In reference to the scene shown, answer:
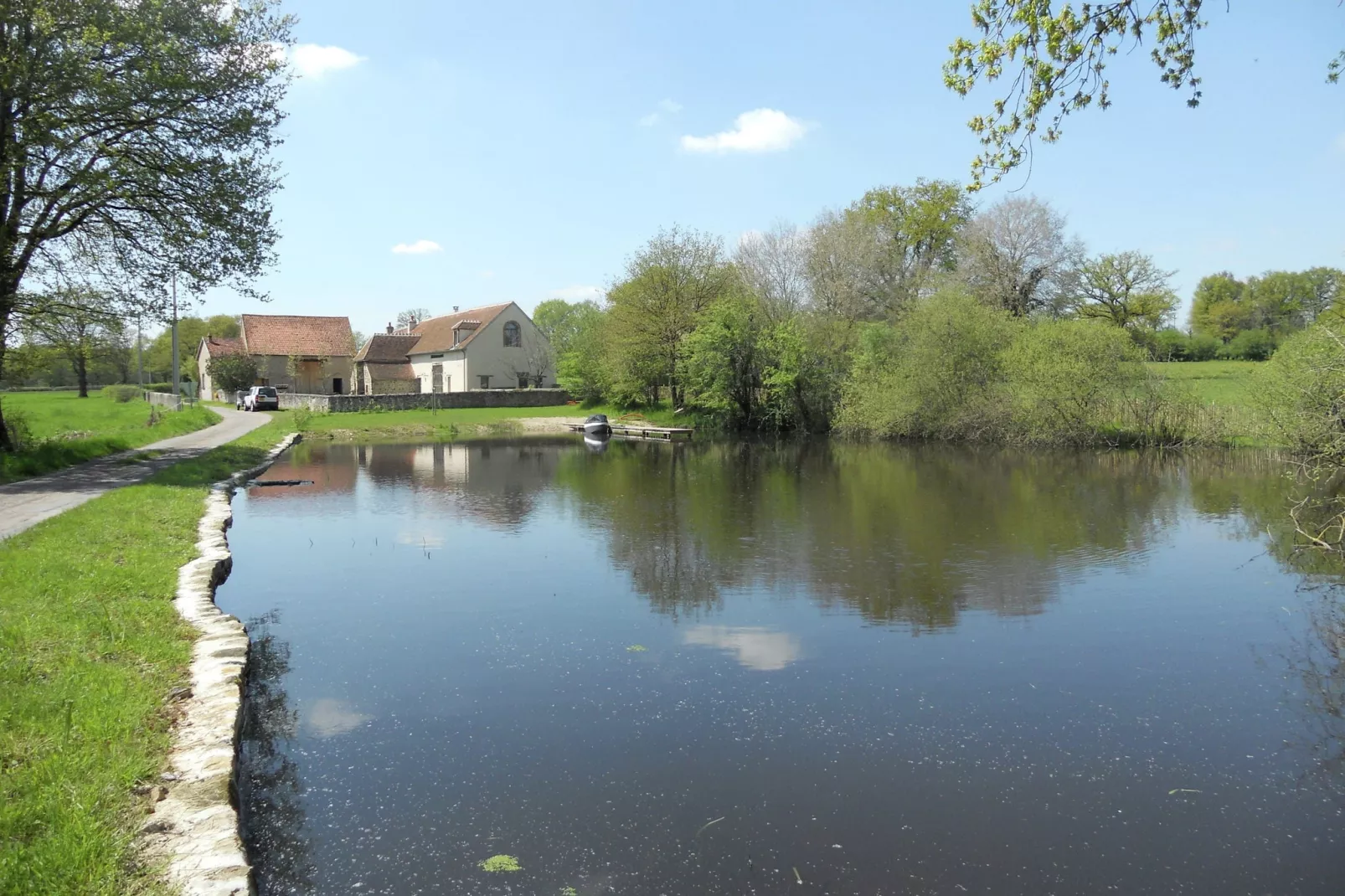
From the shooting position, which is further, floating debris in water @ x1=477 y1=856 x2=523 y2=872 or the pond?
the pond

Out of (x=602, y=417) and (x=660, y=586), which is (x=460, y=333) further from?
(x=660, y=586)

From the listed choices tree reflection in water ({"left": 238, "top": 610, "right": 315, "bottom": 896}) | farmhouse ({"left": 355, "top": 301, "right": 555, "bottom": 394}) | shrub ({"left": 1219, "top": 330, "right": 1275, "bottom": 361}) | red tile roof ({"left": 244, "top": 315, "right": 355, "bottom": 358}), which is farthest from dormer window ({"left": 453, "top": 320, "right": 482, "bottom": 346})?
tree reflection in water ({"left": 238, "top": 610, "right": 315, "bottom": 896})

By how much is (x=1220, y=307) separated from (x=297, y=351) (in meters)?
73.8

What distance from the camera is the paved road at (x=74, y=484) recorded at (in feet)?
42.1

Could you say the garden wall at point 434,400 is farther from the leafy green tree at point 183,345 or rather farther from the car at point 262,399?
the leafy green tree at point 183,345

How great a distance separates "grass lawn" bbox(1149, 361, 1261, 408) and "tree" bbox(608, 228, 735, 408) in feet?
72.8

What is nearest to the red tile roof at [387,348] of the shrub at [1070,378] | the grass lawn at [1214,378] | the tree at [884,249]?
the tree at [884,249]

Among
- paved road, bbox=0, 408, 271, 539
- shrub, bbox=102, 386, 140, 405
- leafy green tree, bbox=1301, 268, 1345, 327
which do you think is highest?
leafy green tree, bbox=1301, 268, 1345, 327

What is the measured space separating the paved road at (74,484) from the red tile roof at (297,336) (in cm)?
4006

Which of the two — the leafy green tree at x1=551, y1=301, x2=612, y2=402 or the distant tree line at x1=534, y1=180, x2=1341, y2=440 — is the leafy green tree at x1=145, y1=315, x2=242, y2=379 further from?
the distant tree line at x1=534, y1=180, x2=1341, y2=440

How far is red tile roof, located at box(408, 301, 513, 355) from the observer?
6150 centimetres

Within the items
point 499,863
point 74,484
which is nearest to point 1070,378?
point 74,484

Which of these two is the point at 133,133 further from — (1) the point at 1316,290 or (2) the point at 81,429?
(1) the point at 1316,290

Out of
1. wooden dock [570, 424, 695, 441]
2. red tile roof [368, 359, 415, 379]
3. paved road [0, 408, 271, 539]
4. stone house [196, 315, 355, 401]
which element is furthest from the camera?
stone house [196, 315, 355, 401]
